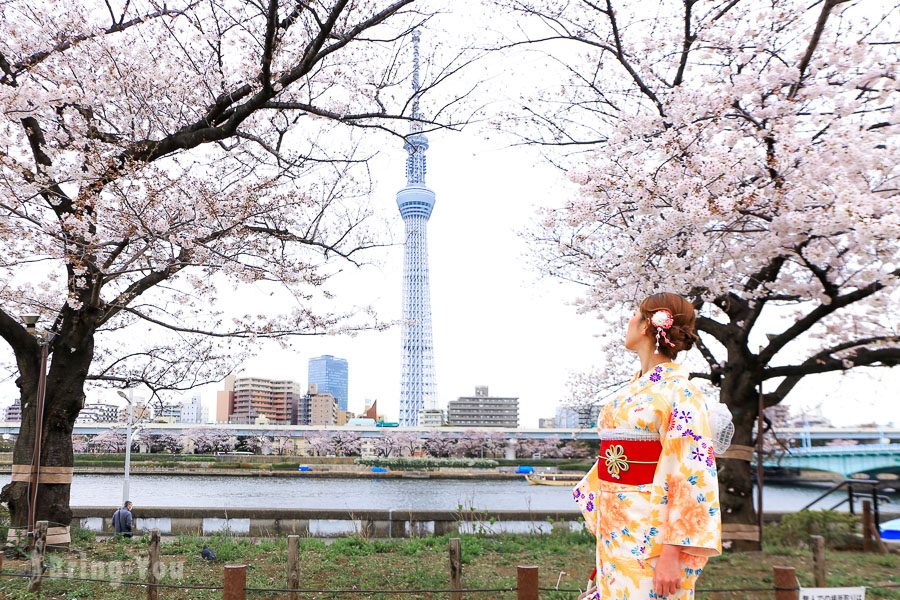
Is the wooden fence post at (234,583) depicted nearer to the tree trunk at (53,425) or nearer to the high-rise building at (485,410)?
the tree trunk at (53,425)

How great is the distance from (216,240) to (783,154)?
4.95m

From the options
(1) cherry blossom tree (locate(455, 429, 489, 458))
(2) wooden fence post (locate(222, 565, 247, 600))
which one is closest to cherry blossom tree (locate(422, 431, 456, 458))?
(1) cherry blossom tree (locate(455, 429, 489, 458))

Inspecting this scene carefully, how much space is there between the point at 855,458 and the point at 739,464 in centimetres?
2198

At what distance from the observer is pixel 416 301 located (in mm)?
72438

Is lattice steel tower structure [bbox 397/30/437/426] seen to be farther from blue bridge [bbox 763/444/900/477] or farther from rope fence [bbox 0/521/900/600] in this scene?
rope fence [bbox 0/521/900/600]

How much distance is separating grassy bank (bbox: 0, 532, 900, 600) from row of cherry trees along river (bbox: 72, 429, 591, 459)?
36.3m

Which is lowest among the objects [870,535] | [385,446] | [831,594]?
[385,446]

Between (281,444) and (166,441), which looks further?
(281,444)

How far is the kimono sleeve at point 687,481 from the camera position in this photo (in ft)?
6.48

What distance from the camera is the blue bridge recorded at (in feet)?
79.6

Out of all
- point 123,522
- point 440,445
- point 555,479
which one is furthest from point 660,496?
point 440,445

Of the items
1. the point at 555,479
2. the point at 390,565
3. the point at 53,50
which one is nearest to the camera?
the point at 53,50

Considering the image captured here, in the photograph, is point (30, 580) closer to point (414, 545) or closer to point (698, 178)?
point (414, 545)

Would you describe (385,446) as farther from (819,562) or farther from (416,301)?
(819,562)
